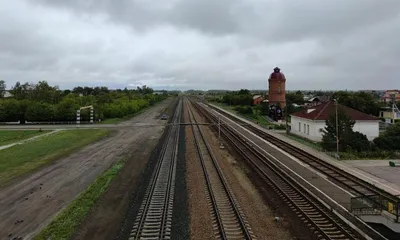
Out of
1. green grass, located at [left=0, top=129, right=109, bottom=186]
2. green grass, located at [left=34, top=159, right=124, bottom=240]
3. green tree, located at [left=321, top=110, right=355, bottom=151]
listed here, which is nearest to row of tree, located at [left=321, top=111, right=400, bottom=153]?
green tree, located at [left=321, top=110, right=355, bottom=151]

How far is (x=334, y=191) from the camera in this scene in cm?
1784

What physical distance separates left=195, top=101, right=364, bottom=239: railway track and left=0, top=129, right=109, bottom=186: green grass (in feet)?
55.9

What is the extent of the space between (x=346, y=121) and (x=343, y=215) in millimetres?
18800

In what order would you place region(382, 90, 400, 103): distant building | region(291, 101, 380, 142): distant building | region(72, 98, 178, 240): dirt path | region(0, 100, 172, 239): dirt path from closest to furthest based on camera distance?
region(72, 98, 178, 240): dirt path, region(0, 100, 172, 239): dirt path, region(291, 101, 380, 142): distant building, region(382, 90, 400, 103): distant building

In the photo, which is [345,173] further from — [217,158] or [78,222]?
[78,222]

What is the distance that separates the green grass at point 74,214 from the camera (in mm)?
12453

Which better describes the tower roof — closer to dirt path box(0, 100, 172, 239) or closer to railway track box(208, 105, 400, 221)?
railway track box(208, 105, 400, 221)

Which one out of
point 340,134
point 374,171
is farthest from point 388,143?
point 374,171

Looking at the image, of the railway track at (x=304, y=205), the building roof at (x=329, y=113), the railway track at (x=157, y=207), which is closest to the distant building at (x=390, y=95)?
the building roof at (x=329, y=113)

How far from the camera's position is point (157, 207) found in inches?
599

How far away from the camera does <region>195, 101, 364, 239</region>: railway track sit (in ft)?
40.3

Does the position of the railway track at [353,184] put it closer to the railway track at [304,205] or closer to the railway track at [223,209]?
the railway track at [304,205]

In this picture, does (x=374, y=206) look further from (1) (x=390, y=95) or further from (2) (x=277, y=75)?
(2) (x=277, y=75)

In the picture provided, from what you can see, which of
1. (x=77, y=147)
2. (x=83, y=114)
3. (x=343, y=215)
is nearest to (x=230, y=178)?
(x=343, y=215)
